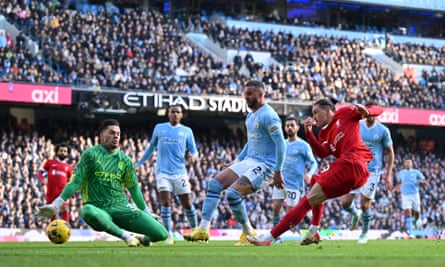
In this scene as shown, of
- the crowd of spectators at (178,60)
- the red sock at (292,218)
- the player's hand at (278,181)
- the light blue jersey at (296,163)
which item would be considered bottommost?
the red sock at (292,218)

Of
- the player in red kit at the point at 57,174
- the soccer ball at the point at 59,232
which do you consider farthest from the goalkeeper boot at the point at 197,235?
the player in red kit at the point at 57,174

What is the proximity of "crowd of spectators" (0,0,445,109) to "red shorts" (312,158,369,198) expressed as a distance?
23391mm

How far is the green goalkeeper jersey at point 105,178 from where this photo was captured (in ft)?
45.3

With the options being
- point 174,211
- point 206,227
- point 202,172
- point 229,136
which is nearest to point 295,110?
point 229,136

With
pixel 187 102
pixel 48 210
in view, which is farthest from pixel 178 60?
pixel 48 210

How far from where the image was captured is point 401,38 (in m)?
54.9

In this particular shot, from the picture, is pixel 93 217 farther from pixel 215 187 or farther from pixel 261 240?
pixel 215 187

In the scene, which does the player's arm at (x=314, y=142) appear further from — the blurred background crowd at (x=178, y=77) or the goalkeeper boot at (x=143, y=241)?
the blurred background crowd at (x=178, y=77)

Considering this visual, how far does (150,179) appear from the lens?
115 feet

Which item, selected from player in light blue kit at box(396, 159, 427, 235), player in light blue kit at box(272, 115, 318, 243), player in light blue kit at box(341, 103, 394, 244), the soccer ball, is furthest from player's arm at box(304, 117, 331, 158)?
player in light blue kit at box(396, 159, 427, 235)

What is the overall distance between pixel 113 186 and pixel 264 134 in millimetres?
2796

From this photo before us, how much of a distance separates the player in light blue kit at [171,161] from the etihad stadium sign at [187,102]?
1733 cm

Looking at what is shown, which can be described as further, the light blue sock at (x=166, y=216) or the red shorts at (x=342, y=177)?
the light blue sock at (x=166, y=216)

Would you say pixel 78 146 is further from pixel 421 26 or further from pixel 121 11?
pixel 421 26
